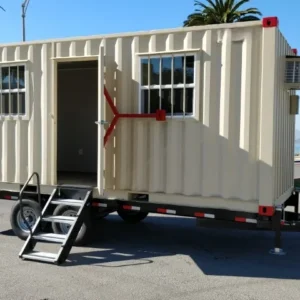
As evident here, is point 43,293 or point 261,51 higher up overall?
point 261,51

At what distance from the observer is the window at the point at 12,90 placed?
781 cm

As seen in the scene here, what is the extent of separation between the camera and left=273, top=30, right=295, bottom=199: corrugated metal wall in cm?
623

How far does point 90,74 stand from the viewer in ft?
34.9

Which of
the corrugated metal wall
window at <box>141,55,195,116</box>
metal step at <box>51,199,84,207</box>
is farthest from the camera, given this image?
metal step at <box>51,199,84,207</box>

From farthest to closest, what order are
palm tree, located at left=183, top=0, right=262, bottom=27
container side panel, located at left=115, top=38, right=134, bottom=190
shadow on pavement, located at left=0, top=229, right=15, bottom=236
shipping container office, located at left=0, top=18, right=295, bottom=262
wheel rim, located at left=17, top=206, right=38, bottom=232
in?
1. palm tree, located at left=183, top=0, right=262, bottom=27
2. shadow on pavement, located at left=0, top=229, right=15, bottom=236
3. wheel rim, located at left=17, top=206, right=38, bottom=232
4. container side panel, located at left=115, top=38, right=134, bottom=190
5. shipping container office, located at left=0, top=18, right=295, bottom=262

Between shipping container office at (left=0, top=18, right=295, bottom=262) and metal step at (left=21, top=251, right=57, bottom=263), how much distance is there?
1.18 metres

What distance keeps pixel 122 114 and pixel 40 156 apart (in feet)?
5.76

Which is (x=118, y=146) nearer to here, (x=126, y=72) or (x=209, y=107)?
(x=126, y=72)

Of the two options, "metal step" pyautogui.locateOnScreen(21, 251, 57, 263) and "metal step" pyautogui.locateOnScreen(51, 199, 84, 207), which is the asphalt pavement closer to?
"metal step" pyautogui.locateOnScreen(21, 251, 57, 263)

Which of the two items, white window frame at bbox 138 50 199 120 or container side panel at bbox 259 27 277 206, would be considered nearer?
container side panel at bbox 259 27 277 206

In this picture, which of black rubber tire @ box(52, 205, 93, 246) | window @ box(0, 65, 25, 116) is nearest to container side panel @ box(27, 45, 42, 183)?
window @ box(0, 65, 25, 116)

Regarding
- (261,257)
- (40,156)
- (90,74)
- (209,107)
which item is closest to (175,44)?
(209,107)

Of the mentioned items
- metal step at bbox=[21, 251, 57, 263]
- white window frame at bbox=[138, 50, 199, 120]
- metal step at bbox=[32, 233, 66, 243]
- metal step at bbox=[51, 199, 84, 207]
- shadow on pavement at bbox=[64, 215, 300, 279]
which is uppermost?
white window frame at bbox=[138, 50, 199, 120]

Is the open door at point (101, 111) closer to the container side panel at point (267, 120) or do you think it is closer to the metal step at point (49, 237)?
the metal step at point (49, 237)
